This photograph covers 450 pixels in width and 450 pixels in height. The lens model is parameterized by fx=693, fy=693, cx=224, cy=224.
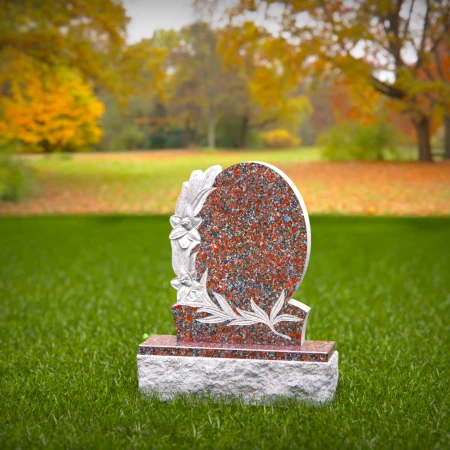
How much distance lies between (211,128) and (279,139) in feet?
13.2

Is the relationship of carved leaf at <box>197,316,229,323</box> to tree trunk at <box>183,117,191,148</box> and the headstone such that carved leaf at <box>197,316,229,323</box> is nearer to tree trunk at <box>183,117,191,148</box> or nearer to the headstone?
the headstone

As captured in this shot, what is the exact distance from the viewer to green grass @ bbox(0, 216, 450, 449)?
4102 mm

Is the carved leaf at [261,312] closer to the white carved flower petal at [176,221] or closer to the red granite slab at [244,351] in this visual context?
the red granite slab at [244,351]

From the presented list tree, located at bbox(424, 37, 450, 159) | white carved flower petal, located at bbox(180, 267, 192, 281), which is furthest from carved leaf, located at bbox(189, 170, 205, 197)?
tree, located at bbox(424, 37, 450, 159)

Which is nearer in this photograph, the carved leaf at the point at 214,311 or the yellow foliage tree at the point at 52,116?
the carved leaf at the point at 214,311

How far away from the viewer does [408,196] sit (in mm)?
20031

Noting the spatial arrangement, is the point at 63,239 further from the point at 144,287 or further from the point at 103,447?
the point at 103,447

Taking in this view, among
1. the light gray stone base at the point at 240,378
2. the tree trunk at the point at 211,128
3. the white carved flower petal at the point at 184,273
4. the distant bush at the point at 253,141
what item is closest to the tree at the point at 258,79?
the distant bush at the point at 253,141

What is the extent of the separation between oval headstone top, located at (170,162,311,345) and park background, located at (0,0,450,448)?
0.55m

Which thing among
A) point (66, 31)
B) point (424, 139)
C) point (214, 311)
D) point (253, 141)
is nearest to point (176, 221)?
point (214, 311)

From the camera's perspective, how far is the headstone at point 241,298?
4750mm

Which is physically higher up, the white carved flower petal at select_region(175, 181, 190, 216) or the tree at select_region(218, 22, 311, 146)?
the tree at select_region(218, 22, 311, 146)

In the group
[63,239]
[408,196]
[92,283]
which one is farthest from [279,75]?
[92,283]

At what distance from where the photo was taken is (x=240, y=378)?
479 cm
